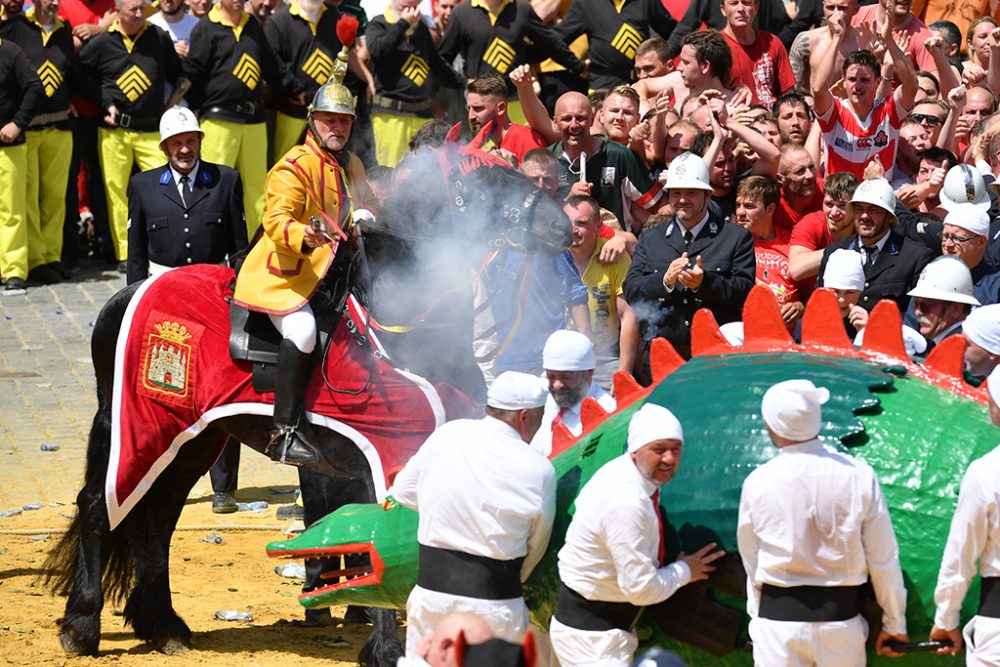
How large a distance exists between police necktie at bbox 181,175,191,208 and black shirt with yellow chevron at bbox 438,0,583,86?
373cm

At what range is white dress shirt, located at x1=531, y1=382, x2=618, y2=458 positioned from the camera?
7262 mm

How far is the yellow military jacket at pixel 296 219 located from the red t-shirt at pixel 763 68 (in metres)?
4.37

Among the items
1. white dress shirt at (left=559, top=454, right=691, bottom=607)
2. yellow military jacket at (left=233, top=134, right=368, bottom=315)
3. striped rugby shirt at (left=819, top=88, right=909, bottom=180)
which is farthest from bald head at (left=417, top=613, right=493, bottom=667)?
striped rugby shirt at (left=819, top=88, right=909, bottom=180)

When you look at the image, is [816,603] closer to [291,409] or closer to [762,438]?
[762,438]

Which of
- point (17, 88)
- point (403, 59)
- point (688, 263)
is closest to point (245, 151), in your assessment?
point (403, 59)

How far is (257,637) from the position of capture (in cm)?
872

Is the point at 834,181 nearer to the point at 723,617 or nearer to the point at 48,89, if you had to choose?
the point at 723,617

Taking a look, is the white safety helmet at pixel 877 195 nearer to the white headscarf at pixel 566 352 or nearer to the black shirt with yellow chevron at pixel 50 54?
the white headscarf at pixel 566 352

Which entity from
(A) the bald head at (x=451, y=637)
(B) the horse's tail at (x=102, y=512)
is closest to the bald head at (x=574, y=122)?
(B) the horse's tail at (x=102, y=512)

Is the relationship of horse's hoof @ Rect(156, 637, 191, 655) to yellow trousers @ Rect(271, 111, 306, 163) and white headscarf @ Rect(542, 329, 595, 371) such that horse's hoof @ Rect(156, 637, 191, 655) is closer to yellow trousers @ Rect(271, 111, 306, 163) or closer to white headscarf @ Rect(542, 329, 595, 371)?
white headscarf @ Rect(542, 329, 595, 371)

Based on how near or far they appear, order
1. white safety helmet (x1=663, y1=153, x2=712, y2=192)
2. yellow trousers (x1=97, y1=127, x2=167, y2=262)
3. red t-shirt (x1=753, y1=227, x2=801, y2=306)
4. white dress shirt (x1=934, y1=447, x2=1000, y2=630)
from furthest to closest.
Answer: yellow trousers (x1=97, y1=127, x2=167, y2=262) < red t-shirt (x1=753, y1=227, x2=801, y2=306) < white safety helmet (x1=663, y1=153, x2=712, y2=192) < white dress shirt (x1=934, y1=447, x2=1000, y2=630)

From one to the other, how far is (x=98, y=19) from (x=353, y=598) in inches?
399

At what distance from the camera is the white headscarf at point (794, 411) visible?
551 centimetres

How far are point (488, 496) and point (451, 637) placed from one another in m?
2.00
